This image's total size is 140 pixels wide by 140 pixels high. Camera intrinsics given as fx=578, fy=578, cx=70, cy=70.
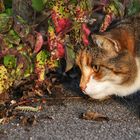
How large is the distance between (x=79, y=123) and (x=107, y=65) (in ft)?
1.41

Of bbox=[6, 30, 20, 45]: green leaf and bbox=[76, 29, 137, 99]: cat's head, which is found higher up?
bbox=[6, 30, 20, 45]: green leaf

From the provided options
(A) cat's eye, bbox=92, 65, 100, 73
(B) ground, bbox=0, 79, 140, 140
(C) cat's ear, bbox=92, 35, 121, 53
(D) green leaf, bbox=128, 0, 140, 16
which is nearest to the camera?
(B) ground, bbox=0, 79, 140, 140

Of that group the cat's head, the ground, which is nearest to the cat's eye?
the cat's head

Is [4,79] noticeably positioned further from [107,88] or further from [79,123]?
[107,88]

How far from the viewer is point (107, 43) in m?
3.80

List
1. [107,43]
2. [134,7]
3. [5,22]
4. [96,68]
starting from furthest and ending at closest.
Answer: [134,7] → [96,68] → [107,43] → [5,22]

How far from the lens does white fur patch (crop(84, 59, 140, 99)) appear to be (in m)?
3.93

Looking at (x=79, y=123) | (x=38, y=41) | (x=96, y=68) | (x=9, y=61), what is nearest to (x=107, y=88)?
(x=96, y=68)

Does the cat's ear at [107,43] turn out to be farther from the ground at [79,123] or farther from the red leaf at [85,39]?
the ground at [79,123]

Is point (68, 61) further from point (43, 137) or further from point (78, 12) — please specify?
point (43, 137)

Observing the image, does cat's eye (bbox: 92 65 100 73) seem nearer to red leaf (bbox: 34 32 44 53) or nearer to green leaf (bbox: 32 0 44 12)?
red leaf (bbox: 34 32 44 53)

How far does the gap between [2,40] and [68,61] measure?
509 mm

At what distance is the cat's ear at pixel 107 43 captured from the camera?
376 centimetres

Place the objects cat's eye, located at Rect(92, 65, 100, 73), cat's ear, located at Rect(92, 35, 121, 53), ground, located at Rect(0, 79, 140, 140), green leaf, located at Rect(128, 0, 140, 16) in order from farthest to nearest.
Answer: green leaf, located at Rect(128, 0, 140, 16), cat's eye, located at Rect(92, 65, 100, 73), cat's ear, located at Rect(92, 35, 121, 53), ground, located at Rect(0, 79, 140, 140)
